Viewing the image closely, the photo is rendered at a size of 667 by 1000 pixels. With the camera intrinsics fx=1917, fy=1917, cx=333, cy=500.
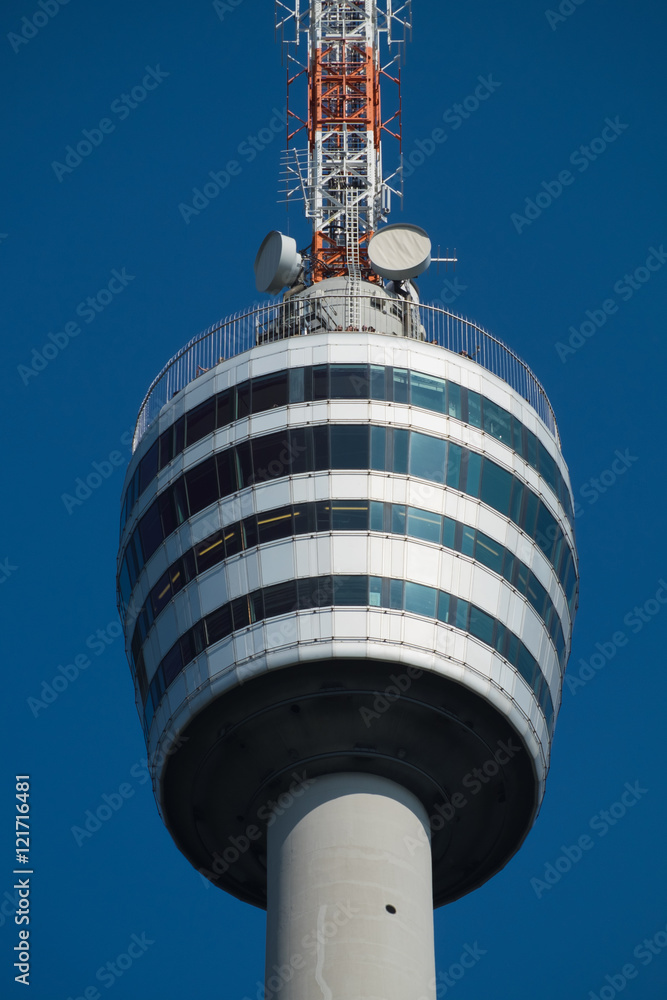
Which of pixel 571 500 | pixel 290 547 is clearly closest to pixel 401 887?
pixel 290 547

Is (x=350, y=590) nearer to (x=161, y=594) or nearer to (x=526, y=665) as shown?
(x=526, y=665)

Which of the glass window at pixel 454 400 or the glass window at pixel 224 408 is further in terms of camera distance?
the glass window at pixel 224 408

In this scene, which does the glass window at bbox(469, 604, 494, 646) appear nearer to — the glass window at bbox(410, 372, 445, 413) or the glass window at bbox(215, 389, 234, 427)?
the glass window at bbox(410, 372, 445, 413)

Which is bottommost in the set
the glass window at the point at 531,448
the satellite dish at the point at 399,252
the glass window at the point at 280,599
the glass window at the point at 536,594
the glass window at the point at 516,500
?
the glass window at the point at 280,599

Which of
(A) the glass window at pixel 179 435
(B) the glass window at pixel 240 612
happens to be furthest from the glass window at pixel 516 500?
(A) the glass window at pixel 179 435

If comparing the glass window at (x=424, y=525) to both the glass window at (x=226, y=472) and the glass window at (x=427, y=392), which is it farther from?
the glass window at (x=226, y=472)

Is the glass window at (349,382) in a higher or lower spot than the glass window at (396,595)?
higher

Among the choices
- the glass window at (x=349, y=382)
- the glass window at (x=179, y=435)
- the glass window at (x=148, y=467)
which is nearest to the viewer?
the glass window at (x=349, y=382)

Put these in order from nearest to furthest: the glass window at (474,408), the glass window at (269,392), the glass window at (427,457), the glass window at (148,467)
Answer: the glass window at (427,457) < the glass window at (269,392) < the glass window at (474,408) < the glass window at (148,467)
